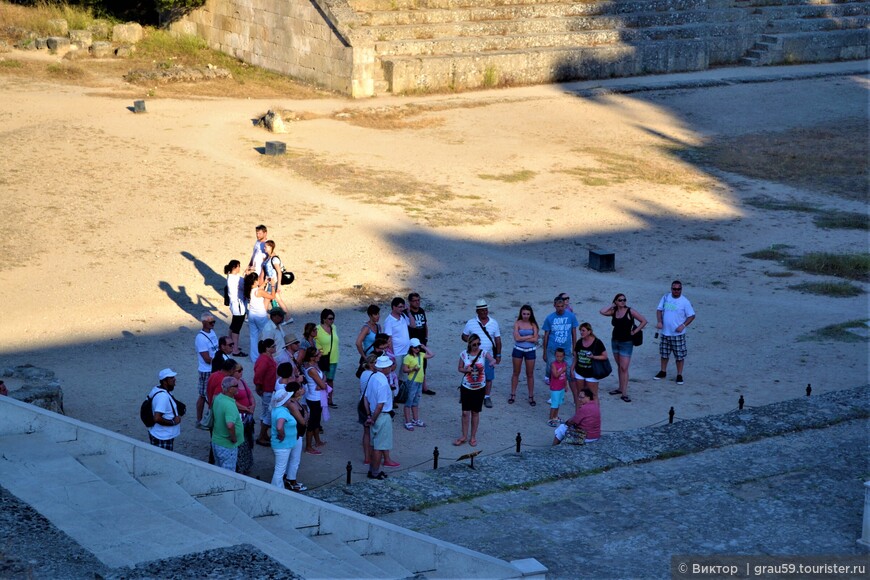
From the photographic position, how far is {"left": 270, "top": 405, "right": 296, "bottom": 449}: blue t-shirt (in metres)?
9.79

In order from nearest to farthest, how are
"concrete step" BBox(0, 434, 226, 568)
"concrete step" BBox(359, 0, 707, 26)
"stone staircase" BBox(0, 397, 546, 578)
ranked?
"concrete step" BBox(0, 434, 226, 568)
"stone staircase" BBox(0, 397, 546, 578)
"concrete step" BBox(359, 0, 707, 26)

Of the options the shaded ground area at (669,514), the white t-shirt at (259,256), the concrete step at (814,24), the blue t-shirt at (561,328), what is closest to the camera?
the shaded ground area at (669,514)

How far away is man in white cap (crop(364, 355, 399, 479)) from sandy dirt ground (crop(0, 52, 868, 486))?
0.40 m

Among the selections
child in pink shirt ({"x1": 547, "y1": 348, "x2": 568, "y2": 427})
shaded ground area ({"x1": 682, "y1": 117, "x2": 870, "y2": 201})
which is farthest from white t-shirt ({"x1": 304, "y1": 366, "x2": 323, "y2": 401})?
shaded ground area ({"x1": 682, "y1": 117, "x2": 870, "y2": 201})

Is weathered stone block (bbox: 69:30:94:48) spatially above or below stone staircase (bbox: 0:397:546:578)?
Answer: above

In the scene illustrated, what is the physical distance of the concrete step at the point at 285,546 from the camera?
7.28 m

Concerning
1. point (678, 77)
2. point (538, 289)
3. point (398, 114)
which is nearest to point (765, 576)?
point (538, 289)

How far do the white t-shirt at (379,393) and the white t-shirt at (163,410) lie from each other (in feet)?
5.69

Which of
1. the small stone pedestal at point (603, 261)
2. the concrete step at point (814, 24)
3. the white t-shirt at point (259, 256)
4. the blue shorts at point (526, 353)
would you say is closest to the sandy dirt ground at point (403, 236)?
the small stone pedestal at point (603, 261)

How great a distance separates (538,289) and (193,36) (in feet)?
57.9

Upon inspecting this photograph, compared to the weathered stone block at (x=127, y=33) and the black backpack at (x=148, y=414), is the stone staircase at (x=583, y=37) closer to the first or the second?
the weathered stone block at (x=127, y=33)

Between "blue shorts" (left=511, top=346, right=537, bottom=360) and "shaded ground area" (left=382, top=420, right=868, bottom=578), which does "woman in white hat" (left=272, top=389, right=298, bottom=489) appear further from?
"blue shorts" (left=511, top=346, right=537, bottom=360)

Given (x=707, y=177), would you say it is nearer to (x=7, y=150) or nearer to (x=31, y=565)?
(x=7, y=150)

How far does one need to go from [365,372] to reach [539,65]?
20.2 metres
